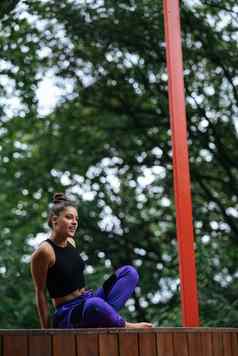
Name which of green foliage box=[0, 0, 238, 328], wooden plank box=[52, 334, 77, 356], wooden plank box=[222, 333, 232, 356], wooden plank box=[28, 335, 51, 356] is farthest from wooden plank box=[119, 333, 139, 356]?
green foliage box=[0, 0, 238, 328]

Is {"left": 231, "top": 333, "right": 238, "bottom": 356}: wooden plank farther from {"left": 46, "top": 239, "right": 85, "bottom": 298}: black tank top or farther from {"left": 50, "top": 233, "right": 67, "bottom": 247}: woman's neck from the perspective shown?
{"left": 50, "top": 233, "right": 67, "bottom": 247}: woman's neck

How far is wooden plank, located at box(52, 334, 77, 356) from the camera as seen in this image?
9.07ft

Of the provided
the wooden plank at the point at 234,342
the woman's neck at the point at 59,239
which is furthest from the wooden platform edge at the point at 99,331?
the woman's neck at the point at 59,239

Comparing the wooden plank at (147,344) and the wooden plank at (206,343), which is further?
the wooden plank at (206,343)

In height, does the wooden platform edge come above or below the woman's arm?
below

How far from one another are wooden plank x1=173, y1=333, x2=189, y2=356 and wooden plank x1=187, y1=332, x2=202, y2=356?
0.03 metres

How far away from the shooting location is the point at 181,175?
3.92 metres

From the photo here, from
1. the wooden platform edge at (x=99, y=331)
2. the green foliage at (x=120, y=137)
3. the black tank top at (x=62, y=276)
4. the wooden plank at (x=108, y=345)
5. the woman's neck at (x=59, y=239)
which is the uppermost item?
the green foliage at (x=120, y=137)

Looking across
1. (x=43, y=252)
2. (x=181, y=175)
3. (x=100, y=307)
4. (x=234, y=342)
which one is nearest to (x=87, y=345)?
(x=100, y=307)

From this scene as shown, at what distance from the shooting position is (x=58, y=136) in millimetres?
9344

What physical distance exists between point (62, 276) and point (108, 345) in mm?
505

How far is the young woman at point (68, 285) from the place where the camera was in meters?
3.21

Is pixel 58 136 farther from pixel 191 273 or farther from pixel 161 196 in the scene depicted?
pixel 191 273

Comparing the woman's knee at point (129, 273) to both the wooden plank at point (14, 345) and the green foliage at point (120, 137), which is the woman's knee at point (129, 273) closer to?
the wooden plank at point (14, 345)
